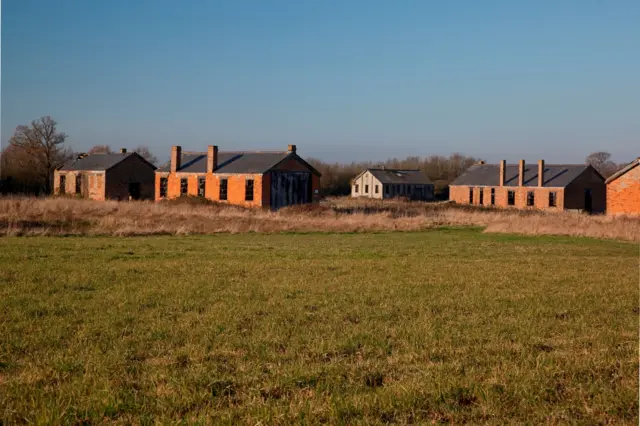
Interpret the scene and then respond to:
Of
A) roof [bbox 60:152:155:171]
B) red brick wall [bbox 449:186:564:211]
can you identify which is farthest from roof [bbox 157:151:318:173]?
red brick wall [bbox 449:186:564:211]

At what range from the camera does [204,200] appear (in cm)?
5103

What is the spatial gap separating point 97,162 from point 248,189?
16190 millimetres

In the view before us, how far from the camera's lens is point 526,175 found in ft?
232

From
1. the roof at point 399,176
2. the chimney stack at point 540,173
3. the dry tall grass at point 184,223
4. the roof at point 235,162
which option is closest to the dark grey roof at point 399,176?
the roof at point 399,176

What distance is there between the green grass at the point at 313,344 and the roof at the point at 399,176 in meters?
72.9

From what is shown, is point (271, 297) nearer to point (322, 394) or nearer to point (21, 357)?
point (21, 357)

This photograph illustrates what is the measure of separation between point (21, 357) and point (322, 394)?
12.0 ft

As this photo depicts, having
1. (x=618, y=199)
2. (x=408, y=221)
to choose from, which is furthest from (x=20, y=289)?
(x=618, y=199)

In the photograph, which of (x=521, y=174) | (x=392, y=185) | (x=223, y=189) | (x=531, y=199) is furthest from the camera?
(x=392, y=185)

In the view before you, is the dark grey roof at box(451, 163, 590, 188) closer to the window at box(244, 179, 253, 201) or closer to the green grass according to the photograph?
the window at box(244, 179, 253, 201)

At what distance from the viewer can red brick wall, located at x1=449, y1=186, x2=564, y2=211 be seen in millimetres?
65938

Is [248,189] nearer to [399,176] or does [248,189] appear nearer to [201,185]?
[201,185]

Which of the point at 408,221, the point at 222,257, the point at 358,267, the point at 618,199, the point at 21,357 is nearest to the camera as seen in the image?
the point at 21,357

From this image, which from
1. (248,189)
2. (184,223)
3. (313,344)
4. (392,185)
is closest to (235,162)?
(248,189)
